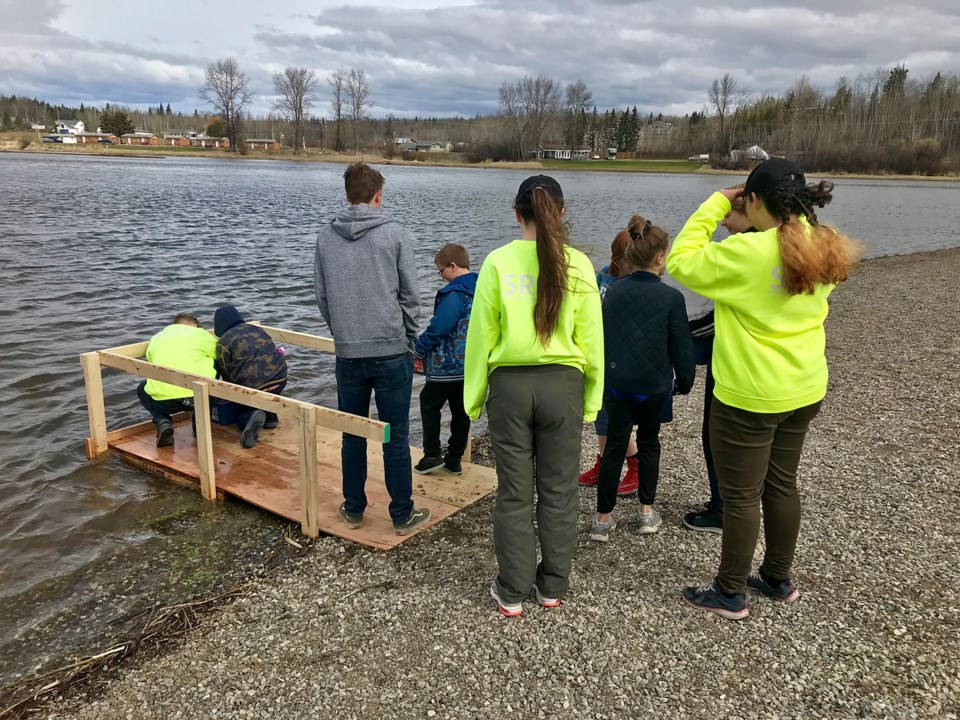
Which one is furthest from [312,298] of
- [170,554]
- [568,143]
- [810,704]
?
[568,143]

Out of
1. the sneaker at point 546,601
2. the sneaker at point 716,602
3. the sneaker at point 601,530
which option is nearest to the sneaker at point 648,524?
the sneaker at point 601,530

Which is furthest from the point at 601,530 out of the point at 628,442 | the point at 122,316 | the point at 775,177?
the point at 122,316

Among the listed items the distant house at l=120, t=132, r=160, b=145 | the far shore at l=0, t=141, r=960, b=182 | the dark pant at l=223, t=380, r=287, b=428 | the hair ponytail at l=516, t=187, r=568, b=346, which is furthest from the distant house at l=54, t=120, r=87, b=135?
the hair ponytail at l=516, t=187, r=568, b=346

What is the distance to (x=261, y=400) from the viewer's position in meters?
5.16

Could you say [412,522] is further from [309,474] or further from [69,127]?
[69,127]

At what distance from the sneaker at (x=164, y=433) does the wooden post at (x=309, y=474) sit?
2381mm

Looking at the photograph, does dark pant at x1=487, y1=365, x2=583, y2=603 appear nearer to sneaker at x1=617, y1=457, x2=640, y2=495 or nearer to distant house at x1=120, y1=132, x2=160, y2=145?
sneaker at x1=617, y1=457, x2=640, y2=495

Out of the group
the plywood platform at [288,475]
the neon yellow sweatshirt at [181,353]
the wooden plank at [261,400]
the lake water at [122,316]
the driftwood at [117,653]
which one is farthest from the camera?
the neon yellow sweatshirt at [181,353]

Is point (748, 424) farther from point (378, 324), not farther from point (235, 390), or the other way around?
point (235, 390)

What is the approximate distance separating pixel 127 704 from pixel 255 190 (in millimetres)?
46533

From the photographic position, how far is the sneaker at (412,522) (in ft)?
15.8

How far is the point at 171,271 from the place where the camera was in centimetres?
1802

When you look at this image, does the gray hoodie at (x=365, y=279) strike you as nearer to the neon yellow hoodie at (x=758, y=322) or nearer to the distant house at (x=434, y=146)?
the neon yellow hoodie at (x=758, y=322)

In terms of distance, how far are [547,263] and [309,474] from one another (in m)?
2.51
